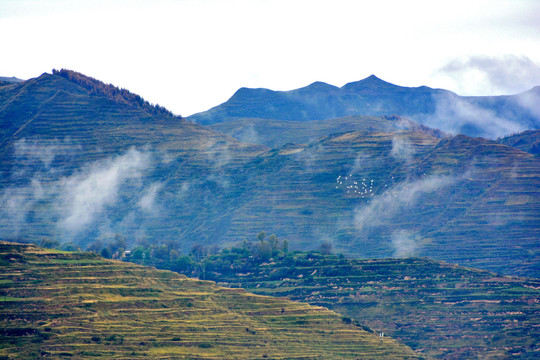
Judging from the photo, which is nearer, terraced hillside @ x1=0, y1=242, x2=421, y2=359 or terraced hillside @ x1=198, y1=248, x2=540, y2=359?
terraced hillside @ x1=0, y1=242, x2=421, y2=359

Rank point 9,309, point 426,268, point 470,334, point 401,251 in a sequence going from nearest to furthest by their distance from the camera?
1. point 9,309
2. point 470,334
3. point 426,268
4. point 401,251

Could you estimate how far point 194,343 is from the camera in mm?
103500

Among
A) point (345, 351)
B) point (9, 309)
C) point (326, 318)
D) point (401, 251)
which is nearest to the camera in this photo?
point (9, 309)

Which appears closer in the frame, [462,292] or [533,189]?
[462,292]

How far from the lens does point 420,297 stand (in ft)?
466

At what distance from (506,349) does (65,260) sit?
65.0 meters

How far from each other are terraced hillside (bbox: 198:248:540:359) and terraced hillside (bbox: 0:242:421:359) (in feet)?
45.8

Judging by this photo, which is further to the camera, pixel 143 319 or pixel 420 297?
pixel 420 297

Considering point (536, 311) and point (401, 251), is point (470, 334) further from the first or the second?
point (401, 251)

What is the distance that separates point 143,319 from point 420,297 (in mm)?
54922

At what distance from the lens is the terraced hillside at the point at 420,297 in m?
128

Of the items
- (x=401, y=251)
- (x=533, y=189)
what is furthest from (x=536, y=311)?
(x=533, y=189)

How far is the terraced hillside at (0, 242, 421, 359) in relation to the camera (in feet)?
317

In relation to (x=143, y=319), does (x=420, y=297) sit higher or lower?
lower
